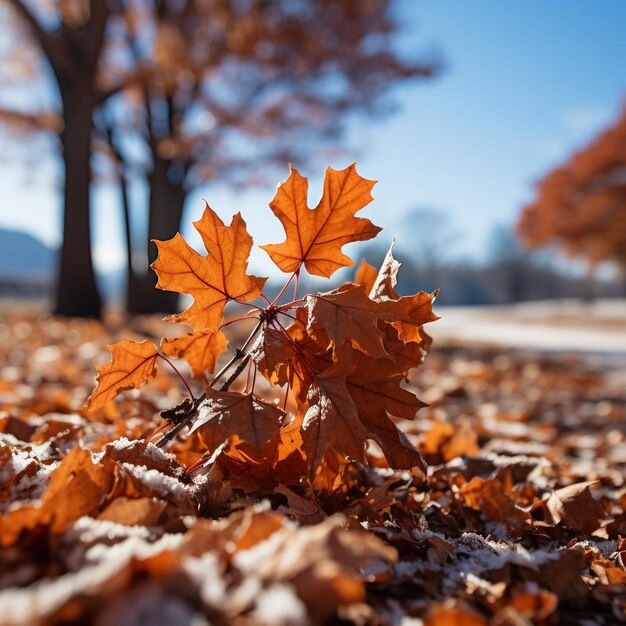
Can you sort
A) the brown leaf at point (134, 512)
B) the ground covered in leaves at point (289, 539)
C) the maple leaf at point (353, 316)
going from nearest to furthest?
1. the ground covered in leaves at point (289, 539)
2. the brown leaf at point (134, 512)
3. the maple leaf at point (353, 316)

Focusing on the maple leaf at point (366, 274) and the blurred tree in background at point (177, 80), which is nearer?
the maple leaf at point (366, 274)

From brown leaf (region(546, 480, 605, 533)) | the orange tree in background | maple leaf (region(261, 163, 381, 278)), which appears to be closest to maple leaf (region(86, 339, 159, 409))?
maple leaf (region(261, 163, 381, 278))

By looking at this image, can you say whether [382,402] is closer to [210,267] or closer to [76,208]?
[210,267]

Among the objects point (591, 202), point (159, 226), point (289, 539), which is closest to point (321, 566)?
point (289, 539)

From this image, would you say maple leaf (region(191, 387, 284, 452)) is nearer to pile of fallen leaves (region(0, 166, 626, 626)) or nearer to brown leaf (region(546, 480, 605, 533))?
pile of fallen leaves (region(0, 166, 626, 626))

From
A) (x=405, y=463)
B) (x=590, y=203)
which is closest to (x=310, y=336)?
(x=405, y=463)

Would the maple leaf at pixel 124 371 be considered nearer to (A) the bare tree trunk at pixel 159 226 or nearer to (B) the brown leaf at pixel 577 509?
(B) the brown leaf at pixel 577 509

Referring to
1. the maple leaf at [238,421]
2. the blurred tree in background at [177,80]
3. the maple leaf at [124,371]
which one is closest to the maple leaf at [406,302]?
the maple leaf at [238,421]
